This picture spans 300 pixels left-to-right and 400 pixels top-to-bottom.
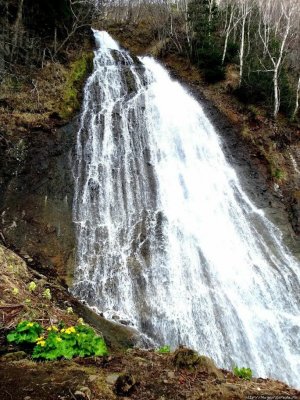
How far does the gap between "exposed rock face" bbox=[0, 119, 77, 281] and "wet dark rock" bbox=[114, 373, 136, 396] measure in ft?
26.7

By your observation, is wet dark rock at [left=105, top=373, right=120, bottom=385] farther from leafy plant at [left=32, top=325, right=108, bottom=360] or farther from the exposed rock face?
the exposed rock face

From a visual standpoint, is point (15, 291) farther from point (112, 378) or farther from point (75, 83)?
point (75, 83)

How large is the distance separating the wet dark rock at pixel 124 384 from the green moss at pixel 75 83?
48.0ft

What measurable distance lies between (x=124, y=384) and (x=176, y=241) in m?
9.55

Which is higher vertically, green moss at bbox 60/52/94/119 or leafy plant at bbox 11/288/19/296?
green moss at bbox 60/52/94/119

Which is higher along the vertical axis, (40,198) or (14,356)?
(14,356)

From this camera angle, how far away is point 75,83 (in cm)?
1853

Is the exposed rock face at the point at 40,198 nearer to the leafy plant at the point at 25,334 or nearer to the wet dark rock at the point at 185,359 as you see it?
the leafy plant at the point at 25,334

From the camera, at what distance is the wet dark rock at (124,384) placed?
350 cm

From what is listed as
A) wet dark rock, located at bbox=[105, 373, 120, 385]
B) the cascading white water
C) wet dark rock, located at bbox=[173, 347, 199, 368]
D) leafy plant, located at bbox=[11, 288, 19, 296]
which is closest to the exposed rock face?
the cascading white water

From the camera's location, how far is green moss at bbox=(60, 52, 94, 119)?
17000mm

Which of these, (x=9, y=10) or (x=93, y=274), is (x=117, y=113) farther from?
(x=93, y=274)

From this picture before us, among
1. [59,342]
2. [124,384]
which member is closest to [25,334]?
[59,342]

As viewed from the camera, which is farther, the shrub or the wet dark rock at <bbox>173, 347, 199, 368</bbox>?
the wet dark rock at <bbox>173, 347, 199, 368</bbox>
